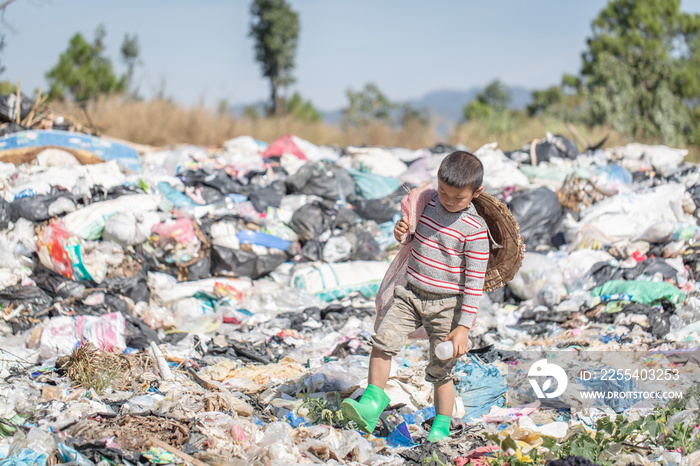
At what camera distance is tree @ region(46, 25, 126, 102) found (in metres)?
20.3

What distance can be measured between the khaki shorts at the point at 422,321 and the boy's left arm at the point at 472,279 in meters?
0.09

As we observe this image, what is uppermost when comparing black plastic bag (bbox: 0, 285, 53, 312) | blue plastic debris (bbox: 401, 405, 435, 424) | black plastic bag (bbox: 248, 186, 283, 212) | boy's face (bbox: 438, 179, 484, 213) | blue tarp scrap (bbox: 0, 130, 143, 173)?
blue tarp scrap (bbox: 0, 130, 143, 173)

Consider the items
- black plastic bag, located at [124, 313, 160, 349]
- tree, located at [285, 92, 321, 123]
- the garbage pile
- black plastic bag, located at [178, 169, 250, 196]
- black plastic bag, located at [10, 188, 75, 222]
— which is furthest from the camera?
tree, located at [285, 92, 321, 123]

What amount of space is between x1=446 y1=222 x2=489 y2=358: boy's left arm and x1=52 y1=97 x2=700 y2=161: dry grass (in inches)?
347

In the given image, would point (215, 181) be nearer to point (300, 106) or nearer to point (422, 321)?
point (422, 321)

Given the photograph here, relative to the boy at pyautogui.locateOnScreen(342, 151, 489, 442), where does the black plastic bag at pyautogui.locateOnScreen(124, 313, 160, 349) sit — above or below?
below

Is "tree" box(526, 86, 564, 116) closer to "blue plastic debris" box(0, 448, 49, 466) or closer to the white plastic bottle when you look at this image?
the white plastic bottle

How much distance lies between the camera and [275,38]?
23500mm

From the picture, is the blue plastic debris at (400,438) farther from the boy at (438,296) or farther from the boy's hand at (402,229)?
the boy's hand at (402,229)

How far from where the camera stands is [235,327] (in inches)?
170

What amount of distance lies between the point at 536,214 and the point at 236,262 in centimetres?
296

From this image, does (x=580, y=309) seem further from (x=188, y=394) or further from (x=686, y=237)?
(x=188, y=394)

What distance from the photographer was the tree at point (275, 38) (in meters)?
23.1

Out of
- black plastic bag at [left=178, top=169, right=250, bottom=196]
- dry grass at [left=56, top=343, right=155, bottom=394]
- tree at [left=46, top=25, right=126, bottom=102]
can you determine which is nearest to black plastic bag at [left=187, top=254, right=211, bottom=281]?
black plastic bag at [left=178, top=169, right=250, bottom=196]
